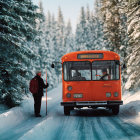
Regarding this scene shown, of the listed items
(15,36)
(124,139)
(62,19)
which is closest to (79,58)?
(15,36)

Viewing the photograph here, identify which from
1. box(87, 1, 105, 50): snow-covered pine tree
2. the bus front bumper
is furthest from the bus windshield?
box(87, 1, 105, 50): snow-covered pine tree

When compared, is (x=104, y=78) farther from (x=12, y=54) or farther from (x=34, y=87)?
(x=12, y=54)

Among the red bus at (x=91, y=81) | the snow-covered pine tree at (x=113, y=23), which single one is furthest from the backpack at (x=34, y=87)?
the snow-covered pine tree at (x=113, y=23)

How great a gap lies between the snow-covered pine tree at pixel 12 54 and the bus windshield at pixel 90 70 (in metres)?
2.55

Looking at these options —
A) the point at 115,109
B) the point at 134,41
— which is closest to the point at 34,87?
the point at 115,109

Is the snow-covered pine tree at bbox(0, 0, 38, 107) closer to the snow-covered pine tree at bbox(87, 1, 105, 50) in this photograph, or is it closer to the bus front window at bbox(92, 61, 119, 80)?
the bus front window at bbox(92, 61, 119, 80)

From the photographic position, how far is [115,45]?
76.7 ft

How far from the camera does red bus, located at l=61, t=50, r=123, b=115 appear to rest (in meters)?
10.6

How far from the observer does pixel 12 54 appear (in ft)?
40.1

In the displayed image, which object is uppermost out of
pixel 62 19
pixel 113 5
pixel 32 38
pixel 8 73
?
pixel 62 19

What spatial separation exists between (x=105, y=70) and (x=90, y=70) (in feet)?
2.34

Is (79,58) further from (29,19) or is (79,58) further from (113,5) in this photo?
(113,5)

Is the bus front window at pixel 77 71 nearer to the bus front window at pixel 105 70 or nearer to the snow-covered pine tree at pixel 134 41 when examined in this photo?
the bus front window at pixel 105 70

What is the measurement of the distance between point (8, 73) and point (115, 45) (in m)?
14.3
